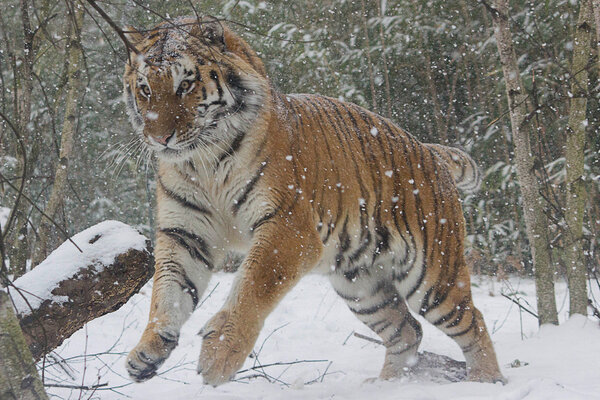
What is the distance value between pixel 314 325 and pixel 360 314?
1615 millimetres

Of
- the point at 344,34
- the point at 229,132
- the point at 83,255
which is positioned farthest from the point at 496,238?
the point at 83,255

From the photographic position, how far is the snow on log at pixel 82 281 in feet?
8.20

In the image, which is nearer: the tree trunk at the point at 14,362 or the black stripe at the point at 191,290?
the tree trunk at the point at 14,362

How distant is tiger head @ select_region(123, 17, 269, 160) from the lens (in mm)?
2818

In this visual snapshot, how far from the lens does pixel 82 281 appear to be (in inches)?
102

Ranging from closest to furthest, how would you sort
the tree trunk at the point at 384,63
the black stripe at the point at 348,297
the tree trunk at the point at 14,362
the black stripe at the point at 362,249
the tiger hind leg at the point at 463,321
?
1. the tree trunk at the point at 14,362
2. the black stripe at the point at 362,249
3. the tiger hind leg at the point at 463,321
4. the black stripe at the point at 348,297
5. the tree trunk at the point at 384,63

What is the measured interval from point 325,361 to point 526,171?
2.07 meters

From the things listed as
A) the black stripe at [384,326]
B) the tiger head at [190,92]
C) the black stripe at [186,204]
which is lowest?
the black stripe at [384,326]

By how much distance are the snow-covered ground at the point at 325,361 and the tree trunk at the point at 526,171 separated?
0.80ft

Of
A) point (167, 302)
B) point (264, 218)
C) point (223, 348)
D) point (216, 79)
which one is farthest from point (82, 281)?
point (216, 79)

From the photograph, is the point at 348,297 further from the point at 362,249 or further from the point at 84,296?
the point at 84,296

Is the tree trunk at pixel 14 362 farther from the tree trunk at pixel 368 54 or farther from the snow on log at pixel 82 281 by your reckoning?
the tree trunk at pixel 368 54

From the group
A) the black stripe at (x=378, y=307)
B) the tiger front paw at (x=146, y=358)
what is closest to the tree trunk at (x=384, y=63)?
the black stripe at (x=378, y=307)

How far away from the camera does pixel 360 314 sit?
4.19m
